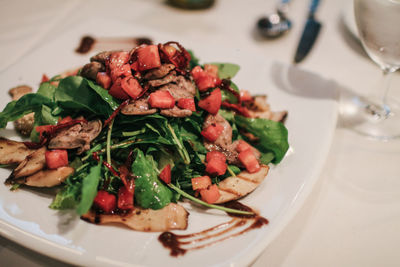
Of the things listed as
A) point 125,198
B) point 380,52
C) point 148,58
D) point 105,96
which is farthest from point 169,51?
point 380,52

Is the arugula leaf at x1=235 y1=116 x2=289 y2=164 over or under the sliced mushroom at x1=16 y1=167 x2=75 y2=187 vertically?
over

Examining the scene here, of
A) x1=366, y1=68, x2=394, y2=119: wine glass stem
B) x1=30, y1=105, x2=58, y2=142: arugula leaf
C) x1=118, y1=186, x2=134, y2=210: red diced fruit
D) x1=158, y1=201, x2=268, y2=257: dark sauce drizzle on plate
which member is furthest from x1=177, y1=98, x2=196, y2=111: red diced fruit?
x1=366, y1=68, x2=394, y2=119: wine glass stem

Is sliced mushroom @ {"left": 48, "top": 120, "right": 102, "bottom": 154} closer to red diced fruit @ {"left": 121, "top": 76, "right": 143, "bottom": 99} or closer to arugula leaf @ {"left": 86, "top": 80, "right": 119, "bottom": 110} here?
arugula leaf @ {"left": 86, "top": 80, "right": 119, "bottom": 110}

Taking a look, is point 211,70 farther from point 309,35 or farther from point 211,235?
point 309,35

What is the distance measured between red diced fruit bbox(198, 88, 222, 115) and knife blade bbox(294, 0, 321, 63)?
149 centimetres

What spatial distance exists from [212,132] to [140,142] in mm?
448

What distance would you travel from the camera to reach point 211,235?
5.05 ft

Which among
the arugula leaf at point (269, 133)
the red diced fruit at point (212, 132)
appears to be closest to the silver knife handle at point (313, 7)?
the arugula leaf at point (269, 133)

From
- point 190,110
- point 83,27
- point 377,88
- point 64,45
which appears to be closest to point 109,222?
point 190,110

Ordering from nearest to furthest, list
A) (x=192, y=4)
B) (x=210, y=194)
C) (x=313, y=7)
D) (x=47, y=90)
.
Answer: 1. (x=210, y=194)
2. (x=47, y=90)
3. (x=313, y=7)
4. (x=192, y=4)

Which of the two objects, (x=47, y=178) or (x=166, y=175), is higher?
(x=166, y=175)

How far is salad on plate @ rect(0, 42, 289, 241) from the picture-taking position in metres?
1.70

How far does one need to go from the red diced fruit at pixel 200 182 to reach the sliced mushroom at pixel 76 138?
0.64 meters

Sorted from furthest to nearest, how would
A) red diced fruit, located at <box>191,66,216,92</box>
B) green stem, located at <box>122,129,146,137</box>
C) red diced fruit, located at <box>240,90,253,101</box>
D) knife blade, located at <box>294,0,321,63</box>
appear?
knife blade, located at <box>294,0,321,63</box>
red diced fruit, located at <box>240,90,253,101</box>
red diced fruit, located at <box>191,66,216,92</box>
green stem, located at <box>122,129,146,137</box>
